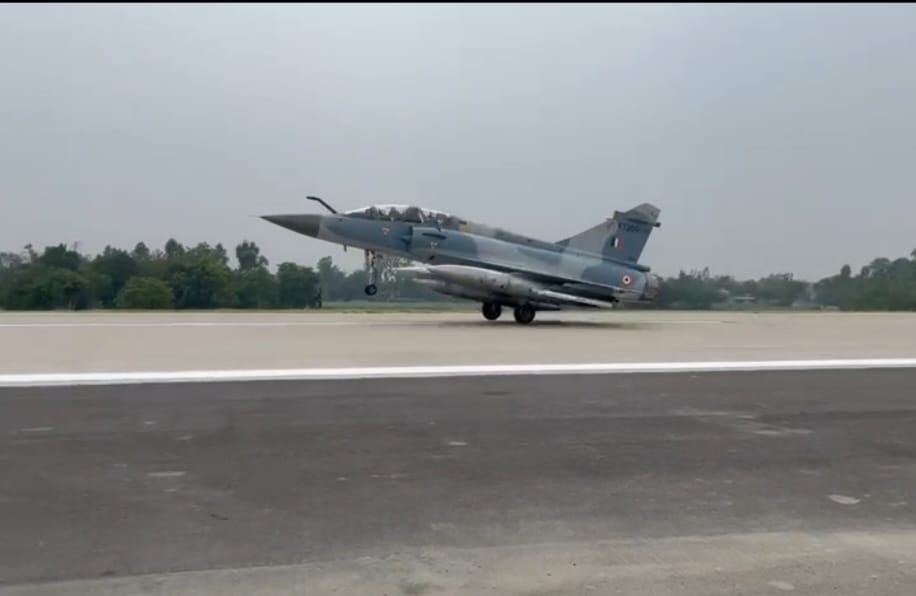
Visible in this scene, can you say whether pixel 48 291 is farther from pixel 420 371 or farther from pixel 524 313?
pixel 420 371

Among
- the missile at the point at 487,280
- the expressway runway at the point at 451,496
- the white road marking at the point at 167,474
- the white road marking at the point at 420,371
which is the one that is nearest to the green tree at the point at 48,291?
the missile at the point at 487,280

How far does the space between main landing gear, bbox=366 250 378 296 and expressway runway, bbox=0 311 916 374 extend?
0.87 metres

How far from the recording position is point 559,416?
8352mm

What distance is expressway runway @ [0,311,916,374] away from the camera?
13164 mm

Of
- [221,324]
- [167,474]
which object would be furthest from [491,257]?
[167,474]

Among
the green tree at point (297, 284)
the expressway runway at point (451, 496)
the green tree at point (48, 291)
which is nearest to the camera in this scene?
the expressway runway at point (451, 496)

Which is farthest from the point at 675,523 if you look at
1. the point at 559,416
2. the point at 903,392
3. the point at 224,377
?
the point at 224,377

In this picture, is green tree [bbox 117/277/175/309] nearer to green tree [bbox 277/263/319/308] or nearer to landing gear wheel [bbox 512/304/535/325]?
green tree [bbox 277/263/319/308]

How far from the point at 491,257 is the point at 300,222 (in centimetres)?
538

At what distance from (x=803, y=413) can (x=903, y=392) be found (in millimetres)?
2489

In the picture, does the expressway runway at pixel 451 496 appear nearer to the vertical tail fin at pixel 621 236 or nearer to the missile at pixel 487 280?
the missile at pixel 487 280

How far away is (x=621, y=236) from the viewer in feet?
82.0

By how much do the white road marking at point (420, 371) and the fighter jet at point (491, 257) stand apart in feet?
29.3

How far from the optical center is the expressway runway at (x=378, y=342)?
13164 millimetres
